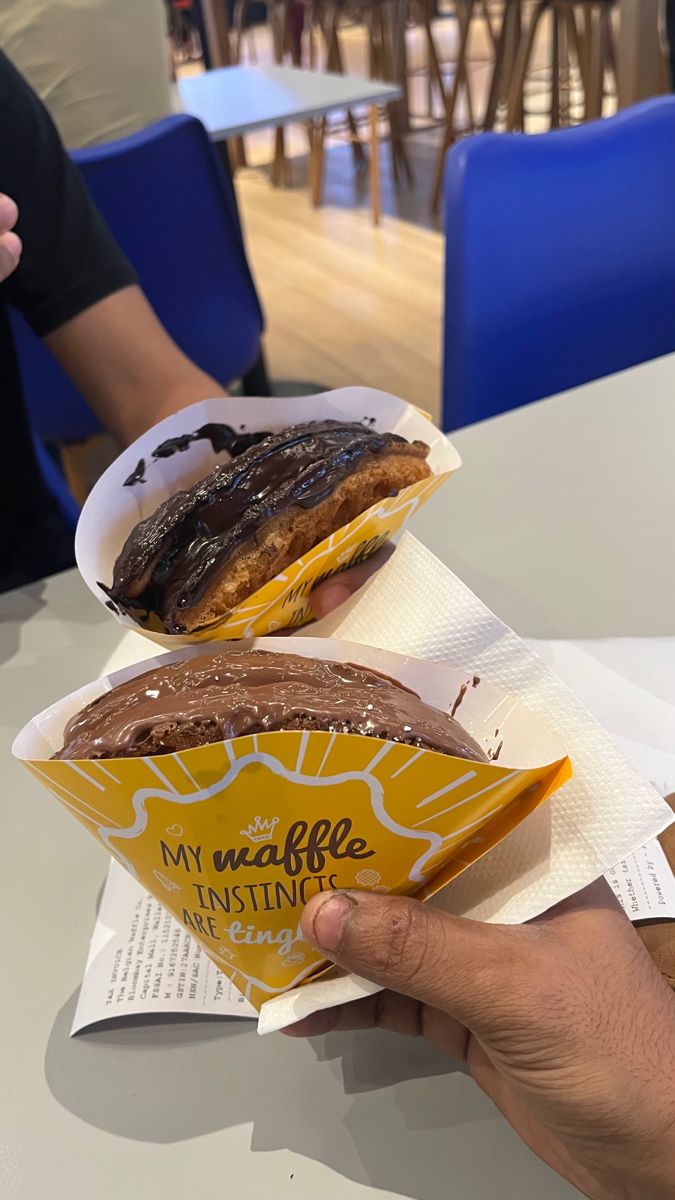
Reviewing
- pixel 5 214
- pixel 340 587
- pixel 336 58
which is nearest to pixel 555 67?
pixel 336 58

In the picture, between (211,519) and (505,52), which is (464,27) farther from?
(211,519)

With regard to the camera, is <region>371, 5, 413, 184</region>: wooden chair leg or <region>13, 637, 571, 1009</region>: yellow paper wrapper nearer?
<region>13, 637, 571, 1009</region>: yellow paper wrapper


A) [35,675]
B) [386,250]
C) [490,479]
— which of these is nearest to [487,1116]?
[35,675]

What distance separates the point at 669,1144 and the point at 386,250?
416 cm

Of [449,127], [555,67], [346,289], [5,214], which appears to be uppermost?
[555,67]

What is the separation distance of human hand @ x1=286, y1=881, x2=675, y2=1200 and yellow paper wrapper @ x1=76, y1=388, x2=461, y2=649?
24 cm

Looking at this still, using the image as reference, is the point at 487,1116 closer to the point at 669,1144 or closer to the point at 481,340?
the point at 669,1144

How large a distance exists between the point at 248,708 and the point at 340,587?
29 centimetres

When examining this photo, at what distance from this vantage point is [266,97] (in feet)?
8.82

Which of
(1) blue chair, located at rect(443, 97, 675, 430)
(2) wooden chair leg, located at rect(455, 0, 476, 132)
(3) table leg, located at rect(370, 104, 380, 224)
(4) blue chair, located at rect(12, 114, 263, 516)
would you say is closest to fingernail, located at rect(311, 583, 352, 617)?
(1) blue chair, located at rect(443, 97, 675, 430)

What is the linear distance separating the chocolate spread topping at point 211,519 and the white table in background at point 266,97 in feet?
6.91

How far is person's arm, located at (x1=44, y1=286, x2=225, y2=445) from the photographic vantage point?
1203 mm

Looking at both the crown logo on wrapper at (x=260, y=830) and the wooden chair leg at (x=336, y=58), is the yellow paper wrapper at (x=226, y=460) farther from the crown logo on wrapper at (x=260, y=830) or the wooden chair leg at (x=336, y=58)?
the wooden chair leg at (x=336, y=58)

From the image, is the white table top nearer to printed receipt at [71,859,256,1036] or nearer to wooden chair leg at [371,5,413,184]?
wooden chair leg at [371,5,413,184]
